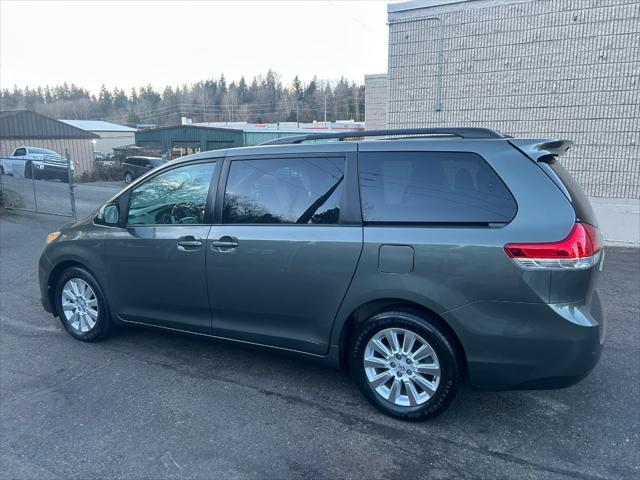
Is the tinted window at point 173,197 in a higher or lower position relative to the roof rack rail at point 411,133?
lower

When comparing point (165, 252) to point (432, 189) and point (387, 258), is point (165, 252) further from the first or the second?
point (432, 189)

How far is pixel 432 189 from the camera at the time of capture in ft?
10.8

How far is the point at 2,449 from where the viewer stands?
10.2 ft

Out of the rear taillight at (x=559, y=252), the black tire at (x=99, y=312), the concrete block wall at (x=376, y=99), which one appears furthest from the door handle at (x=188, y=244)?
the concrete block wall at (x=376, y=99)

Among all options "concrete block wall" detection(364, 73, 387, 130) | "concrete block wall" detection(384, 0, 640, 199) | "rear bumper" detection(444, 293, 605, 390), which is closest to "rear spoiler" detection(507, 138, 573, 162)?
"rear bumper" detection(444, 293, 605, 390)

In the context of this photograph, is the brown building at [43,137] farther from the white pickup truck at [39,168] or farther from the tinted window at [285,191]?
the tinted window at [285,191]

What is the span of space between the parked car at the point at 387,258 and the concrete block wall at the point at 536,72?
251 inches

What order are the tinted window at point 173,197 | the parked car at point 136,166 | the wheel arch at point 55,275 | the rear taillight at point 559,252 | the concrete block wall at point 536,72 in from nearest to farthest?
1. the rear taillight at point 559,252
2. the tinted window at point 173,197
3. the wheel arch at point 55,275
4. the concrete block wall at point 536,72
5. the parked car at point 136,166

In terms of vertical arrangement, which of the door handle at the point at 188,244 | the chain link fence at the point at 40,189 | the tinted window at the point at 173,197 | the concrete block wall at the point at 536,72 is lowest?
the chain link fence at the point at 40,189

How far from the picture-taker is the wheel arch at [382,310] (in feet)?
10.6

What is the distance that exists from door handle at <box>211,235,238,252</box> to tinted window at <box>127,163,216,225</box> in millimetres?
269

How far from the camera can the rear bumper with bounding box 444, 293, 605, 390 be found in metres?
2.95

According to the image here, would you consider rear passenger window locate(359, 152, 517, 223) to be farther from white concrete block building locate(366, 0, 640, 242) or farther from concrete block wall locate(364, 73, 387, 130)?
concrete block wall locate(364, 73, 387, 130)

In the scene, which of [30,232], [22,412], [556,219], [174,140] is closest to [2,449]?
[22,412]
